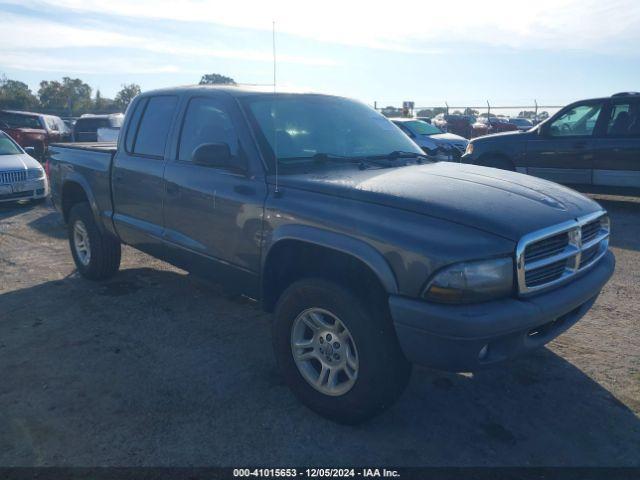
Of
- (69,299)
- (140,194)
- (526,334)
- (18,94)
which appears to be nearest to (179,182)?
(140,194)

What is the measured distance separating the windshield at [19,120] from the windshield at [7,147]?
8044mm

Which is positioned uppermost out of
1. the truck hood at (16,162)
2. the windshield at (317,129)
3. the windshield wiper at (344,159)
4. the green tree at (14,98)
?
the green tree at (14,98)

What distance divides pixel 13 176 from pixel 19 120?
392 inches

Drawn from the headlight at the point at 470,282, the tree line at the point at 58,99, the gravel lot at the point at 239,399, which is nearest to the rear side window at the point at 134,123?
the gravel lot at the point at 239,399

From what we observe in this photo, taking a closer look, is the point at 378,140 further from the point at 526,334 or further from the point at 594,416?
the point at 594,416

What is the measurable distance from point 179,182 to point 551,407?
299cm

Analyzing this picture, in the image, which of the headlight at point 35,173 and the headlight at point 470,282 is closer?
the headlight at point 470,282

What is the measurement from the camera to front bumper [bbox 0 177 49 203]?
959cm

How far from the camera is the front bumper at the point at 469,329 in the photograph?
2.54 m

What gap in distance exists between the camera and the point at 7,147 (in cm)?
1066

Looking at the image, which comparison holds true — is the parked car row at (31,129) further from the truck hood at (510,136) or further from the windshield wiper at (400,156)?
the windshield wiper at (400,156)

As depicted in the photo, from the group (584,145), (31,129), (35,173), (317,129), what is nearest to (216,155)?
(317,129)

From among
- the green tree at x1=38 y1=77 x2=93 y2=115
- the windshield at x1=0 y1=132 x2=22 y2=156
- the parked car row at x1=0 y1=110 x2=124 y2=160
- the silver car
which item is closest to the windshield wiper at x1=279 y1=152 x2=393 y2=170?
the windshield at x1=0 y1=132 x2=22 y2=156

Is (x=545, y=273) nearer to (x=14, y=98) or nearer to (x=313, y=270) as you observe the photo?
(x=313, y=270)
